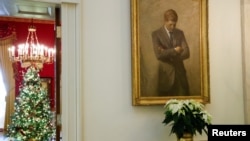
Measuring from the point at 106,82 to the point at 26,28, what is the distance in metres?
5.87

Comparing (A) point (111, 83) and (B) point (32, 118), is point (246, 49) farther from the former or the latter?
(B) point (32, 118)

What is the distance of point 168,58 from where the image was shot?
10.2ft

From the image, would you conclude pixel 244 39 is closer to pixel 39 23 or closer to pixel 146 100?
pixel 146 100

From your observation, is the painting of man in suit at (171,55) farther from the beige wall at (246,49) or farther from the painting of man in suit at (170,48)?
the beige wall at (246,49)

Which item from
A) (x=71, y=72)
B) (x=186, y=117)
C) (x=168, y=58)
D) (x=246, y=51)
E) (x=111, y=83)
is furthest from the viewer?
(x=246, y=51)

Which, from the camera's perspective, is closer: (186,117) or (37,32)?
(186,117)

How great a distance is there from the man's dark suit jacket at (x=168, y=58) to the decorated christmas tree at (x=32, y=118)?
3.89m

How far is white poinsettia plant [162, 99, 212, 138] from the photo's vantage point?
2.66 metres

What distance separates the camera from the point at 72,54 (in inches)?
111

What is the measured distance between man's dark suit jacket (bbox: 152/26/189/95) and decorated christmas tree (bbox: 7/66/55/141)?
3.89 meters

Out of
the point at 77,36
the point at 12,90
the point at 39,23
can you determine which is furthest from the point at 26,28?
the point at 77,36

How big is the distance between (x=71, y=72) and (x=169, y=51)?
104 cm

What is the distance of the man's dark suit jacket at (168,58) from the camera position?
121 inches

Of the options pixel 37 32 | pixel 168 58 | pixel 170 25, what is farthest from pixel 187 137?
pixel 37 32
